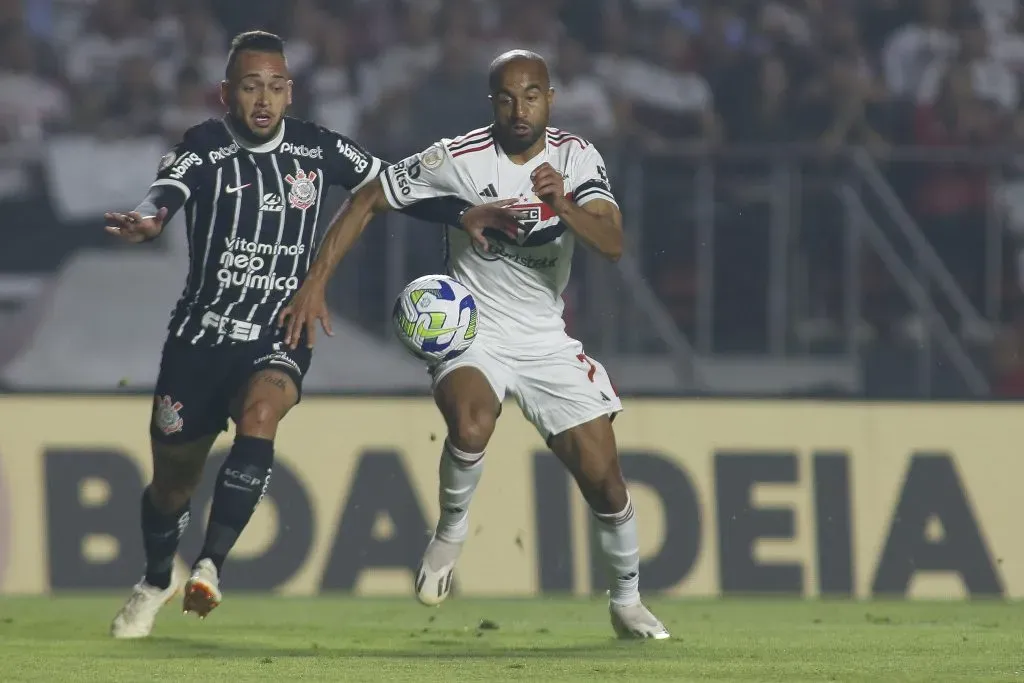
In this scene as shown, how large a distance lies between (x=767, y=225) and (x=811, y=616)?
353cm

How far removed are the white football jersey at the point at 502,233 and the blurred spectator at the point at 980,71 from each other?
7.04 m

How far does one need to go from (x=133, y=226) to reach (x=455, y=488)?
1.58m

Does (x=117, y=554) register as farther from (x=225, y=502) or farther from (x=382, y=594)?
(x=225, y=502)

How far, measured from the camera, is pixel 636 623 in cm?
699

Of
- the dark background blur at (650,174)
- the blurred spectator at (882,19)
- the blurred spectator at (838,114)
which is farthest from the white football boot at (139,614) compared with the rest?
the blurred spectator at (882,19)

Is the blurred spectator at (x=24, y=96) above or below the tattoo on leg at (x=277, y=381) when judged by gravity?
above

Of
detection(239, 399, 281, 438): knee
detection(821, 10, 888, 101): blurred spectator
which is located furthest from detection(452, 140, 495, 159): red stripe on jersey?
detection(821, 10, 888, 101): blurred spectator

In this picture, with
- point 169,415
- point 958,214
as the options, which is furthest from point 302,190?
point 958,214

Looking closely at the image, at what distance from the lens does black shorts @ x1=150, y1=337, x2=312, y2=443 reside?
695 centimetres

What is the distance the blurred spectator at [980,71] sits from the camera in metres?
13.4

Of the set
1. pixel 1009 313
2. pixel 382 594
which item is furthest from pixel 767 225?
pixel 382 594

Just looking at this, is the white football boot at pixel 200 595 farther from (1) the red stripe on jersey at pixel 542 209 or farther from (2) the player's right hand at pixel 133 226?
(1) the red stripe on jersey at pixel 542 209

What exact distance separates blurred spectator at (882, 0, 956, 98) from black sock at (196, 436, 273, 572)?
27.1 feet

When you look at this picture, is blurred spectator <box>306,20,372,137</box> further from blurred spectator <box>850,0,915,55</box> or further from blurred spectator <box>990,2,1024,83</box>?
blurred spectator <box>990,2,1024,83</box>
